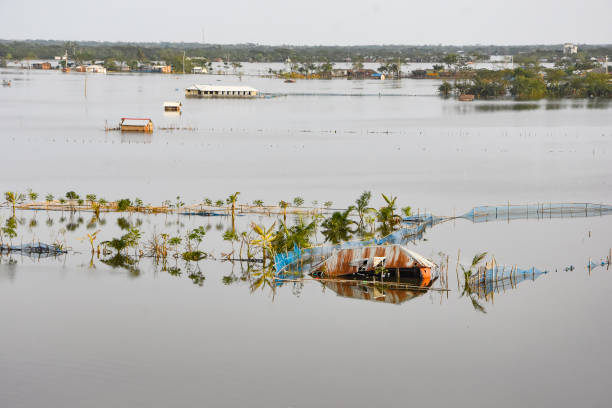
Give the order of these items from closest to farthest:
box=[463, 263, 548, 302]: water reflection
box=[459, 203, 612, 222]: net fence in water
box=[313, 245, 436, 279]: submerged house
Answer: box=[463, 263, 548, 302]: water reflection, box=[313, 245, 436, 279]: submerged house, box=[459, 203, 612, 222]: net fence in water

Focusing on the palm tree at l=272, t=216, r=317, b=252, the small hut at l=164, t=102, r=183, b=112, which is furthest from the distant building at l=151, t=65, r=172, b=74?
the palm tree at l=272, t=216, r=317, b=252

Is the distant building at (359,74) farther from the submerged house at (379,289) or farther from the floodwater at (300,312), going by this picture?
the submerged house at (379,289)

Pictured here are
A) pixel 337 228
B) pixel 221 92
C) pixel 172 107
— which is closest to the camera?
pixel 337 228

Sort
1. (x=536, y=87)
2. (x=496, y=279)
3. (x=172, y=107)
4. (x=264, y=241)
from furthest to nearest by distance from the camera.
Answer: (x=536, y=87) → (x=172, y=107) → (x=264, y=241) → (x=496, y=279)

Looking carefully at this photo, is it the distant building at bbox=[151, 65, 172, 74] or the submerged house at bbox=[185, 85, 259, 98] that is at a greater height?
the distant building at bbox=[151, 65, 172, 74]

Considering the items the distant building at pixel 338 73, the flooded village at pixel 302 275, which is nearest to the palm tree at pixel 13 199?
the flooded village at pixel 302 275

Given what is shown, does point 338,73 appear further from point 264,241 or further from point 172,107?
point 264,241

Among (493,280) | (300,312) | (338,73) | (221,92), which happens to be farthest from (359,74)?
(300,312)

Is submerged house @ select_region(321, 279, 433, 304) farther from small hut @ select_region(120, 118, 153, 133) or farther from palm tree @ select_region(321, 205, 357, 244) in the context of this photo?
small hut @ select_region(120, 118, 153, 133)
